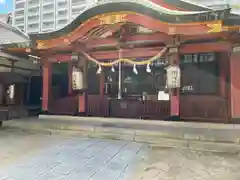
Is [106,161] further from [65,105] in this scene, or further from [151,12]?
[65,105]

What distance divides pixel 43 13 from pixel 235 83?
110 ft

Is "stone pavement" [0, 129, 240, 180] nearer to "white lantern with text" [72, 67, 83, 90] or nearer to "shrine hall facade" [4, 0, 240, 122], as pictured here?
"white lantern with text" [72, 67, 83, 90]

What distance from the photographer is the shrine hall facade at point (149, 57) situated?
20.9ft

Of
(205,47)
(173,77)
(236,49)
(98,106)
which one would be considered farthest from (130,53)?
(236,49)

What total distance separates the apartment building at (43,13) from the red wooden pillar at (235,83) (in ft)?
93.7

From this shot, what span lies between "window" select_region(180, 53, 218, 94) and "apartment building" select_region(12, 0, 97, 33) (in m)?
27.0

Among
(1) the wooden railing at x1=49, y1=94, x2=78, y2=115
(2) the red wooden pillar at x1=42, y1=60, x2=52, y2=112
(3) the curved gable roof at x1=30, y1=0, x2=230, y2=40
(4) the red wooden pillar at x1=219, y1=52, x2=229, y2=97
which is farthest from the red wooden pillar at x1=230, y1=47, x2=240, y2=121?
(2) the red wooden pillar at x1=42, y1=60, x2=52, y2=112

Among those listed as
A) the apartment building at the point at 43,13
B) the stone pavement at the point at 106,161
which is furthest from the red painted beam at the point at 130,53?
the apartment building at the point at 43,13

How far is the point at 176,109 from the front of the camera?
748 cm

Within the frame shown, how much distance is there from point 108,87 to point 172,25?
4572 mm

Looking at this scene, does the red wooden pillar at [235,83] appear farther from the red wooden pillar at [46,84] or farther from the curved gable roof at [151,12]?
the red wooden pillar at [46,84]

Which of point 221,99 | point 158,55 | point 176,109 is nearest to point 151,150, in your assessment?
point 176,109

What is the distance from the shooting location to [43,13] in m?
34.1

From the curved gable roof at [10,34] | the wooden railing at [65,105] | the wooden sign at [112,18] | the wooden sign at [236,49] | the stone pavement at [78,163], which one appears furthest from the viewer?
the curved gable roof at [10,34]
